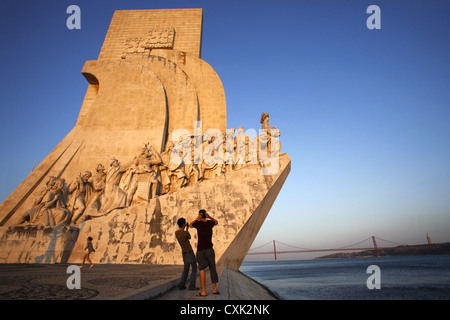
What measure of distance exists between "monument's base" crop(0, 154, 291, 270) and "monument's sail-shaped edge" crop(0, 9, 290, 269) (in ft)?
0.07

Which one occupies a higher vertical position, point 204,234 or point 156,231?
point 204,234

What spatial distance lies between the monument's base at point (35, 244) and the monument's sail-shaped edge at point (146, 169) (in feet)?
0.07

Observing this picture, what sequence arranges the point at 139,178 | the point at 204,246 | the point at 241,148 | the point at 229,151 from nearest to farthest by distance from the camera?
the point at 204,246
the point at 139,178
the point at 241,148
the point at 229,151

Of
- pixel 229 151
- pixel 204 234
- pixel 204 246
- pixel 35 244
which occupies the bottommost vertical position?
pixel 35 244

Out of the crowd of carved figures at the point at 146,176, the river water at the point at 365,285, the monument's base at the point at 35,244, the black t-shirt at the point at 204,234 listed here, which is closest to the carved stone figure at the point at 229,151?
the crowd of carved figures at the point at 146,176

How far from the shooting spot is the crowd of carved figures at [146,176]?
6.12m

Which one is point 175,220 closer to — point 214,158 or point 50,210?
point 214,158

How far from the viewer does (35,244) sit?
5039mm

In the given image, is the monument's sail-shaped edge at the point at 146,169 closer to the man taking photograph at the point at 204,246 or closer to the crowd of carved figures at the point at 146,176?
the crowd of carved figures at the point at 146,176

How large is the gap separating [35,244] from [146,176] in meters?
2.89

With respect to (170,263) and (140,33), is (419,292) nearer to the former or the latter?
(170,263)

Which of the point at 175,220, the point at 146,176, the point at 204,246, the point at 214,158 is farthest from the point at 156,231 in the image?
the point at 204,246

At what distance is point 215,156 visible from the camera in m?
7.77

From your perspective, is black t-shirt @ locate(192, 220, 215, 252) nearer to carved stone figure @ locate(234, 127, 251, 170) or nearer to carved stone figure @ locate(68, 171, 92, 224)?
carved stone figure @ locate(234, 127, 251, 170)
